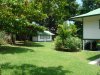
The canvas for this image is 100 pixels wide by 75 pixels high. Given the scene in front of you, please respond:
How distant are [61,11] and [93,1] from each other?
156 ft

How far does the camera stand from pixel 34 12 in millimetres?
9742

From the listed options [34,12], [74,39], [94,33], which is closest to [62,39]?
[74,39]

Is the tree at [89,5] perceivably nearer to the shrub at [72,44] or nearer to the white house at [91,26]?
the white house at [91,26]

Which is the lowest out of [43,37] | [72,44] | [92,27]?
[72,44]

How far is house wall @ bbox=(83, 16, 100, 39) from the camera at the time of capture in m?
27.4

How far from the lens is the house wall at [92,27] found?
27.4 meters

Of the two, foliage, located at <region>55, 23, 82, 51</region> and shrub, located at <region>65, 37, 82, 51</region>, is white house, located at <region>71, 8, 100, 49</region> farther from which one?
foliage, located at <region>55, 23, 82, 51</region>

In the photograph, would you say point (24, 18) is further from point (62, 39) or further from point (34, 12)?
point (62, 39)

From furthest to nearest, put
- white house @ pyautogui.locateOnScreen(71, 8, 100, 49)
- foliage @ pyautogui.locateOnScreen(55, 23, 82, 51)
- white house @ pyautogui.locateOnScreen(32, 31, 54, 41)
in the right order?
white house @ pyautogui.locateOnScreen(32, 31, 54, 41), foliage @ pyautogui.locateOnScreen(55, 23, 82, 51), white house @ pyautogui.locateOnScreen(71, 8, 100, 49)

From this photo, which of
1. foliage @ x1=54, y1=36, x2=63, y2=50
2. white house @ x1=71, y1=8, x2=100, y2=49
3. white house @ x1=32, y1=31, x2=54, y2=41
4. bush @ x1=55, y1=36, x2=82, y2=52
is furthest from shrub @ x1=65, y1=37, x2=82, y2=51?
white house @ x1=32, y1=31, x2=54, y2=41

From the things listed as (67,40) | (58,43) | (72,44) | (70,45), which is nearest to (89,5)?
(58,43)

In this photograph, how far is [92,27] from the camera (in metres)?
28.0

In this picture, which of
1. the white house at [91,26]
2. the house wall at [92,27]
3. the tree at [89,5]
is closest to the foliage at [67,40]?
the white house at [91,26]

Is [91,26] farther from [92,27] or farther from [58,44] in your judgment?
[58,44]
